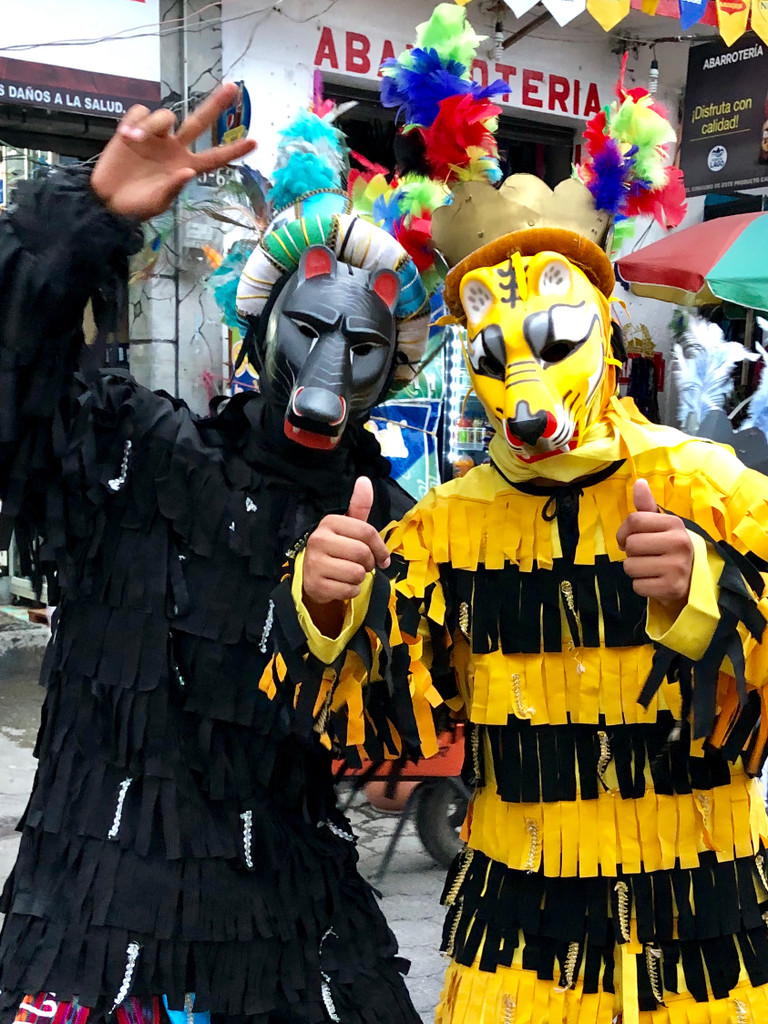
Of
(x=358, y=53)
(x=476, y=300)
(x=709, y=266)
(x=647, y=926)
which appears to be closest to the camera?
(x=647, y=926)

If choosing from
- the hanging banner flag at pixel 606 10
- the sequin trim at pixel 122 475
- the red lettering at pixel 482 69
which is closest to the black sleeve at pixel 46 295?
the sequin trim at pixel 122 475

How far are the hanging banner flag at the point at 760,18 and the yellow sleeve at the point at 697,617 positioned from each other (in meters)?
4.72

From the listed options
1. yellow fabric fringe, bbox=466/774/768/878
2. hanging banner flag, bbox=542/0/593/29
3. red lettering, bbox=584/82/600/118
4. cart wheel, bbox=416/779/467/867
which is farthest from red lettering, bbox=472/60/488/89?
yellow fabric fringe, bbox=466/774/768/878

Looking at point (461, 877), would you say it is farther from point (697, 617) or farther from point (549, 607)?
point (697, 617)

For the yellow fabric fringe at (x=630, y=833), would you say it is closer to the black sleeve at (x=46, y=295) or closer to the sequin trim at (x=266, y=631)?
the sequin trim at (x=266, y=631)

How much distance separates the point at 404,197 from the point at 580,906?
1.34 meters

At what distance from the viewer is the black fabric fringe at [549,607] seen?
1.66m

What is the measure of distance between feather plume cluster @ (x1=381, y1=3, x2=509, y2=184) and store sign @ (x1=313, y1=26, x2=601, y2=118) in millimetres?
4136

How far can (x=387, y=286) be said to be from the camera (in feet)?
6.56

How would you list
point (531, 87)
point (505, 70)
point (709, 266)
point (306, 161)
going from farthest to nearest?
point (531, 87)
point (505, 70)
point (709, 266)
point (306, 161)

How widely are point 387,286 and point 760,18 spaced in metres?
4.33

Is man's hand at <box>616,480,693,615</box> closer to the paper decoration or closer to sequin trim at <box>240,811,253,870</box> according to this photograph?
sequin trim at <box>240,811,253,870</box>

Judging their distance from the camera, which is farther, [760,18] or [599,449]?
[760,18]

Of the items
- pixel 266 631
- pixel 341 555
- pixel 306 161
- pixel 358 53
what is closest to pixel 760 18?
pixel 358 53
